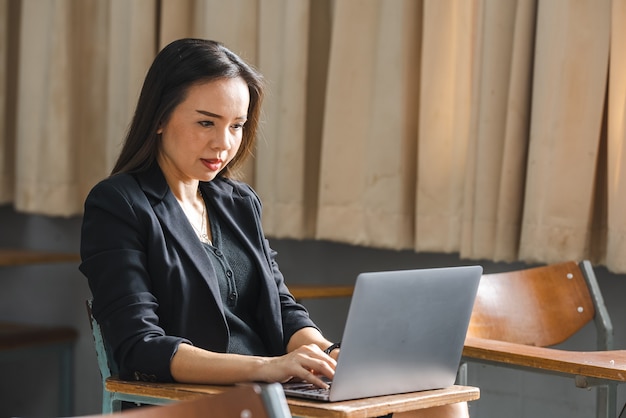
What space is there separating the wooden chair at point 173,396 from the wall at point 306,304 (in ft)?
3.85

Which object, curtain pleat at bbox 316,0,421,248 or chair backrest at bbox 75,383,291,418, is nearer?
chair backrest at bbox 75,383,291,418

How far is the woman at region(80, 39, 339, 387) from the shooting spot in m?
1.79

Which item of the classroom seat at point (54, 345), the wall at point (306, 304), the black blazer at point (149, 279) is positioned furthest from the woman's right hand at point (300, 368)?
the classroom seat at point (54, 345)

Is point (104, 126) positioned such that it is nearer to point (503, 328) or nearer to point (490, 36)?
point (490, 36)

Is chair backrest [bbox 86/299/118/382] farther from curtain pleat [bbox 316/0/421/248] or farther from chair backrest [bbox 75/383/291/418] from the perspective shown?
curtain pleat [bbox 316/0/421/248]

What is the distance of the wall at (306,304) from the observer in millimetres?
3041

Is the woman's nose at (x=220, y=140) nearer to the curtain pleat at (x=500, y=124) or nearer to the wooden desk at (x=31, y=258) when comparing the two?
the curtain pleat at (x=500, y=124)

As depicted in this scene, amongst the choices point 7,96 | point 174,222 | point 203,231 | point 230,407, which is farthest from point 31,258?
point 230,407

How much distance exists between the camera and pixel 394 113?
3.12 metres

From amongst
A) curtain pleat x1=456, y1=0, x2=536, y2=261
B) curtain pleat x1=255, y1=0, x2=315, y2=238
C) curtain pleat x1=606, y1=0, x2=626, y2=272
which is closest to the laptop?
curtain pleat x1=606, y1=0, x2=626, y2=272

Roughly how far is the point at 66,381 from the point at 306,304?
106cm

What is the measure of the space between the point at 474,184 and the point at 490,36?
0.41m

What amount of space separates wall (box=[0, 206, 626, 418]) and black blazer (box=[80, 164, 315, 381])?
105 cm

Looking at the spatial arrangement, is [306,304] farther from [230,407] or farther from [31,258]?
[230,407]
